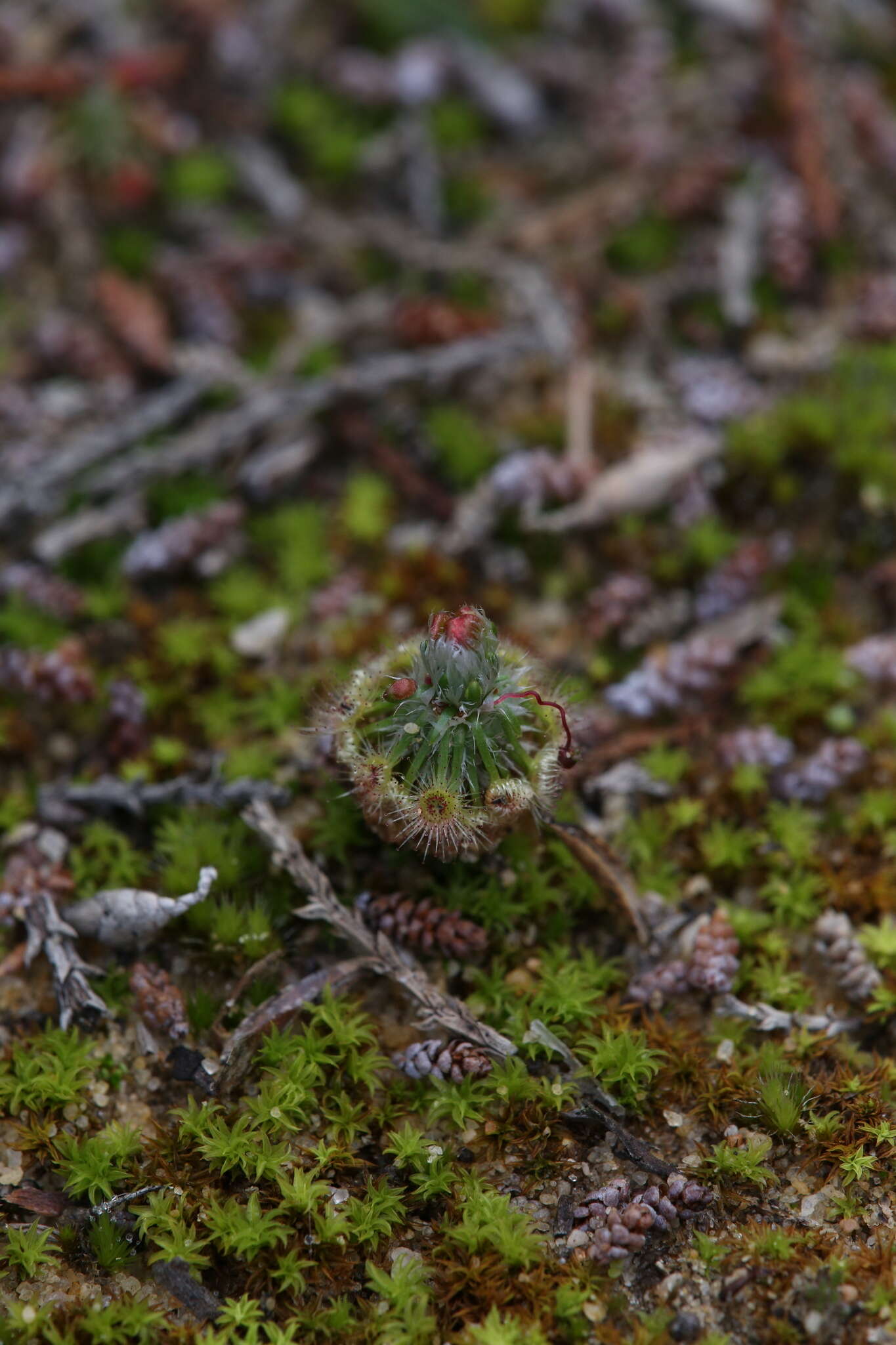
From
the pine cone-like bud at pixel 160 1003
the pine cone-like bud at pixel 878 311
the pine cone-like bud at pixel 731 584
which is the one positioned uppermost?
the pine cone-like bud at pixel 878 311

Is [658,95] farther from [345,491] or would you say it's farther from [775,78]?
[345,491]

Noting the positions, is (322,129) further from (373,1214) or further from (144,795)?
(373,1214)

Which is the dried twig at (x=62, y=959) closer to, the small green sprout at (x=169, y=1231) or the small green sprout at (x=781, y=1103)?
the small green sprout at (x=169, y=1231)

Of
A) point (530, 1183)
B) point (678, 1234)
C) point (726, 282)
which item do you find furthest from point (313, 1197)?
point (726, 282)

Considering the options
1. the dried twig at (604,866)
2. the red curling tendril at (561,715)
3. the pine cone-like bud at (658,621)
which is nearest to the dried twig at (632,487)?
the pine cone-like bud at (658,621)

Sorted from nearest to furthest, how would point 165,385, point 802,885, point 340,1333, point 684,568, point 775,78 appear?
point 340,1333, point 802,885, point 684,568, point 165,385, point 775,78

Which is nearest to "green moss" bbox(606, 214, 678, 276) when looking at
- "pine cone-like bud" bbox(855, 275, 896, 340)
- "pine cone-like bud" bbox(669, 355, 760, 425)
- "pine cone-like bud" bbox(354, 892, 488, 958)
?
"pine cone-like bud" bbox(669, 355, 760, 425)
